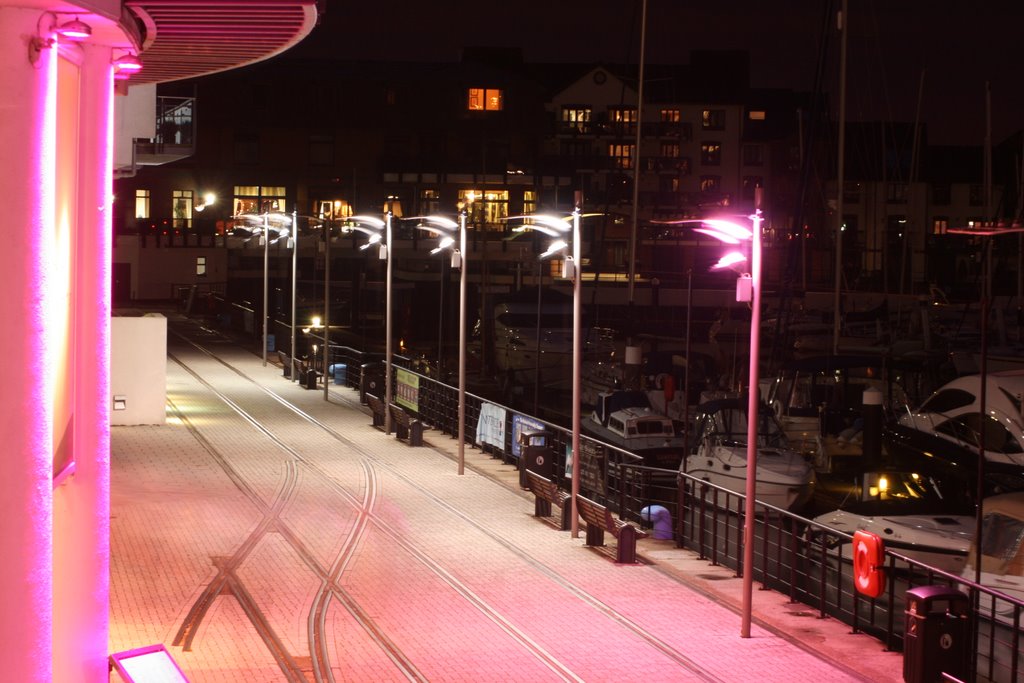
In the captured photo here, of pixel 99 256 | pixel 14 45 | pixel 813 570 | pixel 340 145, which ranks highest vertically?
pixel 340 145

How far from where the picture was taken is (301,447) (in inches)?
1153

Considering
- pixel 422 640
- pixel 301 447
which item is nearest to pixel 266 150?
pixel 301 447

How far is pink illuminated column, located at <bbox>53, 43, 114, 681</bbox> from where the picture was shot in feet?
29.7

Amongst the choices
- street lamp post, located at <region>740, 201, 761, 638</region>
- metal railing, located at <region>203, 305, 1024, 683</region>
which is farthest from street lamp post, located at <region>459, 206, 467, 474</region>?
street lamp post, located at <region>740, 201, 761, 638</region>

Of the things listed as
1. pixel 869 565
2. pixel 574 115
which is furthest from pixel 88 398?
pixel 574 115

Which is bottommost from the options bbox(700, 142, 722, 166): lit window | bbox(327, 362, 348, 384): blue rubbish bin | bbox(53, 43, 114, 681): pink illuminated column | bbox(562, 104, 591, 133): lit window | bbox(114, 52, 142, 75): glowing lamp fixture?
bbox(327, 362, 348, 384): blue rubbish bin

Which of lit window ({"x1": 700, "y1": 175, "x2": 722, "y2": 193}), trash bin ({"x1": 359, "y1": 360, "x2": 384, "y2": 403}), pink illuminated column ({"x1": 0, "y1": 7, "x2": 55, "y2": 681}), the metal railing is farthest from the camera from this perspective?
lit window ({"x1": 700, "y1": 175, "x2": 722, "y2": 193})

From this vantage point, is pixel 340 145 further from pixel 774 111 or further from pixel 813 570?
pixel 813 570

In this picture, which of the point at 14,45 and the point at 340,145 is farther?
the point at 340,145

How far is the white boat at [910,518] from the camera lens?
22.0 meters

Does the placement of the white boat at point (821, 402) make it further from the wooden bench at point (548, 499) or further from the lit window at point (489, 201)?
the lit window at point (489, 201)

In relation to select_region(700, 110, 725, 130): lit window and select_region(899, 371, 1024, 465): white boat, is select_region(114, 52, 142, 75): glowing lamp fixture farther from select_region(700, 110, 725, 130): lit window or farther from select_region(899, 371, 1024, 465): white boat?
select_region(700, 110, 725, 130): lit window

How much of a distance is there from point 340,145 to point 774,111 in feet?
122

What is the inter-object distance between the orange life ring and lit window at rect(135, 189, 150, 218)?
7111cm
